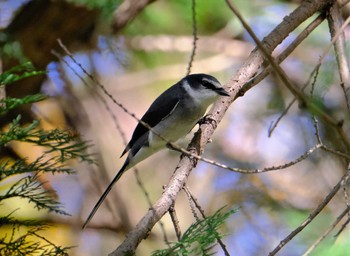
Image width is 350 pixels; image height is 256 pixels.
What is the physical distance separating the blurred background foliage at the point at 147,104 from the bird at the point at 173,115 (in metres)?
0.41

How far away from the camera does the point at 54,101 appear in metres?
4.28

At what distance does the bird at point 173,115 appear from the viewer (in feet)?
10.4

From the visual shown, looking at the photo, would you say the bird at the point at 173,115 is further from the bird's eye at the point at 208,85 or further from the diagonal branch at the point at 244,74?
the diagonal branch at the point at 244,74

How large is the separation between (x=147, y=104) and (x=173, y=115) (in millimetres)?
1526

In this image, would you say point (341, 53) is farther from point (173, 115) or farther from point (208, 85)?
point (173, 115)

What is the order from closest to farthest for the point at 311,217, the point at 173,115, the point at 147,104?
the point at 311,217 → the point at 173,115 → the point at 147,104

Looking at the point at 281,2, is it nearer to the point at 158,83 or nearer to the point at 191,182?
the point at 158,83

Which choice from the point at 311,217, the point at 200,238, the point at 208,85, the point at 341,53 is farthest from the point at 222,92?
the point at 200,238

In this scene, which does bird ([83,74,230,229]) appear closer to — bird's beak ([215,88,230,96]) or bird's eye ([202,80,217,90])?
bird's eye ([202,80,217,90])

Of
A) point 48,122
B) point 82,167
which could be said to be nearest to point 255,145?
point 82,167

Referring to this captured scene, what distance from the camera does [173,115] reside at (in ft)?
10.8

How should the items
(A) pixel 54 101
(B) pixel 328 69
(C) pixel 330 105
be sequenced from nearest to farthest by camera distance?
(B) pixel 328 69 → (C) pixel 330 105 → (A) pixel 54 101

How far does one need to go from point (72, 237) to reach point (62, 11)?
147 cm

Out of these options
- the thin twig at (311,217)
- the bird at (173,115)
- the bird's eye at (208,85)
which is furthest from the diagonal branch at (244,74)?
the thin twig at (311,217)
